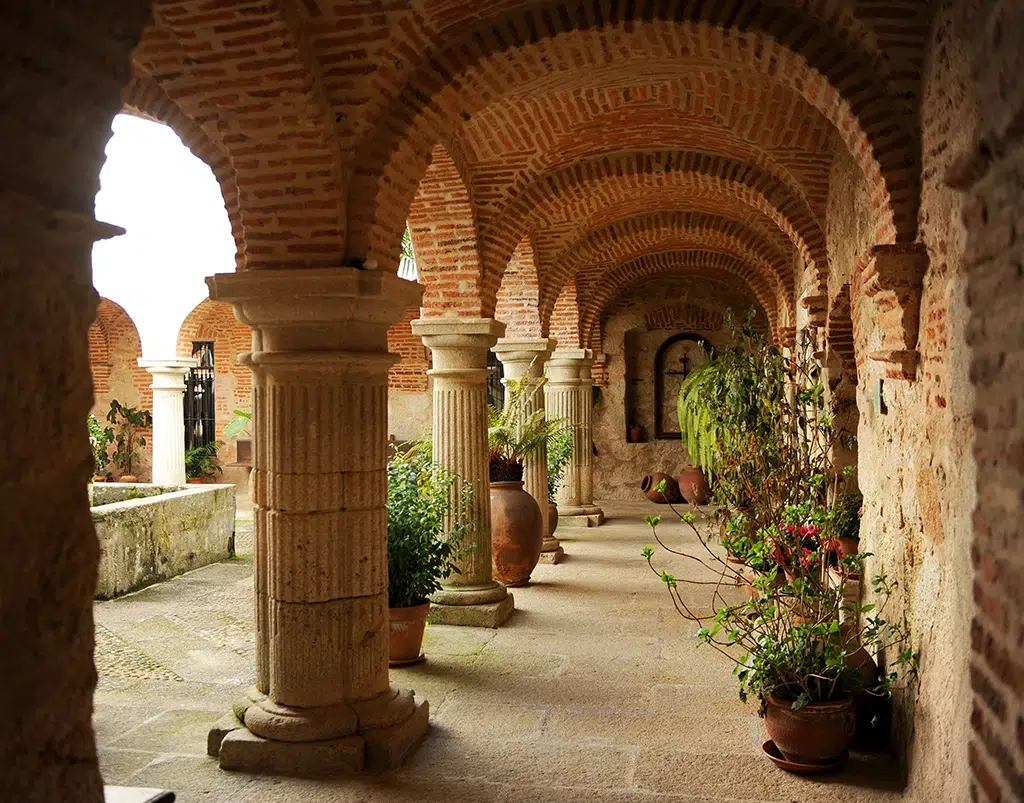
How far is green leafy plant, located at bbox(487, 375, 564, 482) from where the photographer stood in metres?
8.33

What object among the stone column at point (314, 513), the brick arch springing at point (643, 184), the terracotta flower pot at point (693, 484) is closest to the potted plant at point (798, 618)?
the brick arch springing at point (643, 184)

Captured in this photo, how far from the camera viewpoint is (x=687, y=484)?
48.2 ft

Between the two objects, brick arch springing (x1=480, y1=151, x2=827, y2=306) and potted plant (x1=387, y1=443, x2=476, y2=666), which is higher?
brick arch springing (x1=480, y1=151, x2=827, y2=306)

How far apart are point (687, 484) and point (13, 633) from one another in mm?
13462

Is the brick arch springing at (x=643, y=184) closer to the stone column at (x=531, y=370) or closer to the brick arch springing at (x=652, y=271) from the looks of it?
the stone column at (x=531, y=370)

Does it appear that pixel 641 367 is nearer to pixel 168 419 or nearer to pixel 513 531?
pixel 168 419

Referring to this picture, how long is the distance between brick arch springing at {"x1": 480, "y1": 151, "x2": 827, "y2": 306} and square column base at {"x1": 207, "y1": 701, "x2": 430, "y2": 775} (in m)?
3.65

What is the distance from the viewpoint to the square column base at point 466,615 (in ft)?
22.8

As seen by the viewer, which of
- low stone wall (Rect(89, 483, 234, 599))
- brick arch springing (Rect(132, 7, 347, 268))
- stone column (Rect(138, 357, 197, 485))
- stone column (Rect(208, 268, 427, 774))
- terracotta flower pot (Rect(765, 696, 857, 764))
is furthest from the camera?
stone column (Rect(138, 357, 197, 485))

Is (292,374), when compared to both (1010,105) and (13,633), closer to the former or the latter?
(13,633)

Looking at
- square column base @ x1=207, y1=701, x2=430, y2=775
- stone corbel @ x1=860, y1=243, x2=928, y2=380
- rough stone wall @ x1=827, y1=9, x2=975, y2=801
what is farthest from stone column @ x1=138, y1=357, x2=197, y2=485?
stone corbel @ x1=860, y1=243, x2=928, y2=380

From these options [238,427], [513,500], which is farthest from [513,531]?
[238,427]

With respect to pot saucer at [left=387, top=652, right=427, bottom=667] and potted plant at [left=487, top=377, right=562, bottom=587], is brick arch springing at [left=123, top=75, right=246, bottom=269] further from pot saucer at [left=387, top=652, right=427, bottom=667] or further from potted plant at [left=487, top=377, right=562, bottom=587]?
potted plant at [left=487, top=377, right=562, bottom=587]

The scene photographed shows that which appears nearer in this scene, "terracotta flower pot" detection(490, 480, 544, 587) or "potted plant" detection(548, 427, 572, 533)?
"terracotta flower pot" detection(490, 480, 544, 587)
